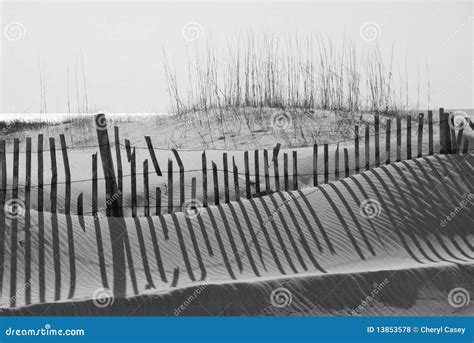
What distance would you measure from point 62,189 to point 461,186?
5493mm

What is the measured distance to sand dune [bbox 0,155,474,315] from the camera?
6652mm

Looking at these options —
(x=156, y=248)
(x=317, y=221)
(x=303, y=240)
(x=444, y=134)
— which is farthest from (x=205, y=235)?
(x=444, y=134)

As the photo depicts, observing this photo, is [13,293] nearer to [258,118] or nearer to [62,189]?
[62,189]

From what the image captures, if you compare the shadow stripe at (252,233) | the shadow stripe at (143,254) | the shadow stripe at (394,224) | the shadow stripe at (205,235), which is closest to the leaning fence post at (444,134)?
the shadow stripe at (394,224)

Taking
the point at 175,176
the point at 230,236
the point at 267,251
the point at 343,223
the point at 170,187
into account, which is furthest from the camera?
the point at 175,176

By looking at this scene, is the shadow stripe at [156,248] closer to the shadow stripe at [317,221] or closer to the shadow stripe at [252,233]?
the shadow stripe at [252,233]

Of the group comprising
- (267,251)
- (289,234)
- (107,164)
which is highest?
(107,164)

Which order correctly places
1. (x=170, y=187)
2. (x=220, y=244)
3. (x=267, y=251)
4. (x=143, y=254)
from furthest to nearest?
(x=170, y=187)
(x=220, y=244)
(x=267, y=251)
(x=143, y=254)

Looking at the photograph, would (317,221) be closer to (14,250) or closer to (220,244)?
(220,244)

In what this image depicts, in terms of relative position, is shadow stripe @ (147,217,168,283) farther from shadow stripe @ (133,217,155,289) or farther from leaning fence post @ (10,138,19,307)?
leaning fence post @ (10,138,19,307)

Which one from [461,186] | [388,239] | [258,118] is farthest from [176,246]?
[258,118]

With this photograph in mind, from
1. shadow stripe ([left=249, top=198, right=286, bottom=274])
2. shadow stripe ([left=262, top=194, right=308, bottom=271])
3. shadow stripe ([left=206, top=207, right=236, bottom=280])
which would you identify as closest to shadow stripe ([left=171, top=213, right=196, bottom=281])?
shadow stripe ([left=206, top=207, right=236, bottom=280])

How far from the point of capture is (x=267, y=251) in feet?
27.2

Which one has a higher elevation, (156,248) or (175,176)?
(175,176)
